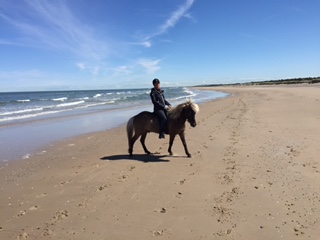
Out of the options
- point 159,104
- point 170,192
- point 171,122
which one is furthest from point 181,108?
point 170,192

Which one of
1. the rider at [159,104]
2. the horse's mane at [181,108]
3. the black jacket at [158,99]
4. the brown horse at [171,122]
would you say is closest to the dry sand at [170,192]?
the brown horse at [171,122]

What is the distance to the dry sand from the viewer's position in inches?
175

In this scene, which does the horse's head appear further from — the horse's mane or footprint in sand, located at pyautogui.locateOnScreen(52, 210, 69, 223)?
footprint in sand, located at pyautogui.locateOnScreen(52, 210, 69, 223)

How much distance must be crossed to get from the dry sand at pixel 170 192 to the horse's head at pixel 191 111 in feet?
3.41

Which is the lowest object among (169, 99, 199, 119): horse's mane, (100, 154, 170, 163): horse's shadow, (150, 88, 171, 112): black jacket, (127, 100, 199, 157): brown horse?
(100, 154, 170, 163): horse's shadow

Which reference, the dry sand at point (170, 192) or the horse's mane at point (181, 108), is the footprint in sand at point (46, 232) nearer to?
the dry sand at point (170, 192)

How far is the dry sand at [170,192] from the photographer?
4457 mm

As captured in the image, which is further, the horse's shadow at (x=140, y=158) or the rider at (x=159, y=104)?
the rider at (x=159, y=104)

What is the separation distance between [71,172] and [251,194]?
441 centimetres

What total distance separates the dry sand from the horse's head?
104 centimetres

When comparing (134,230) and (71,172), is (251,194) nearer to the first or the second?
(134,230)

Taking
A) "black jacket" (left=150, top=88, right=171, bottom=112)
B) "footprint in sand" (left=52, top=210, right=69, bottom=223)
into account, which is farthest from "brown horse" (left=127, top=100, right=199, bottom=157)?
"footprint in sand" (left=52, top=210, right=69, bottom=223)

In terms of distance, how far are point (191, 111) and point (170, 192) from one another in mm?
3279

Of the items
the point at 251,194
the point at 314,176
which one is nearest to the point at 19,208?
the point at 251,194
